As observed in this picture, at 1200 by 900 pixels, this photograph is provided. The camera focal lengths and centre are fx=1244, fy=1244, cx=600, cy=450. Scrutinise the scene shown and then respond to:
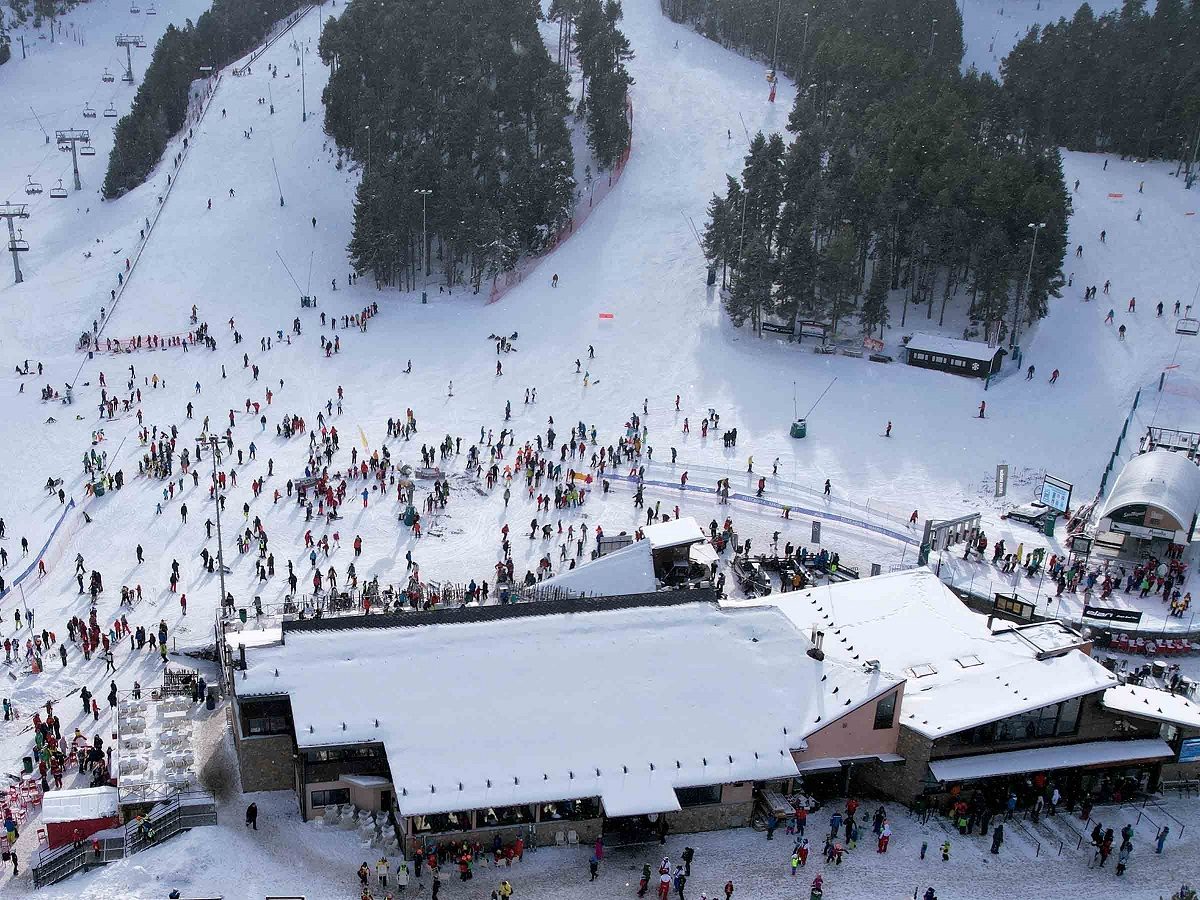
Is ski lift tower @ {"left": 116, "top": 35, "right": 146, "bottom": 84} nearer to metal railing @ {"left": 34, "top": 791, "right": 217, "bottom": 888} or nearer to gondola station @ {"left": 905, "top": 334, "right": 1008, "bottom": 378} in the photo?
gondola station @ {"left": 905, "top": 334, "right": 1008, "bottom": 378}

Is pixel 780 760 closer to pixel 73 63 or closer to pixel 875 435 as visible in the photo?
pixel 875 435

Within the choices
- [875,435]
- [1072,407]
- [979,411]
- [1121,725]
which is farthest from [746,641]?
[1072,407]

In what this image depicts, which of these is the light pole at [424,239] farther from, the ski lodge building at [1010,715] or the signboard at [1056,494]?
the ski lodge building at [1010,715]

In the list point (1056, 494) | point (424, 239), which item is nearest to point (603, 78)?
point (424, 239)

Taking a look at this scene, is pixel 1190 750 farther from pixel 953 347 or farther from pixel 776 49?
pixel 776 49

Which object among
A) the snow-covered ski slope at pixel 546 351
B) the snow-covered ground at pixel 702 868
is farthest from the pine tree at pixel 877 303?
the snow-covered ground at pixel 702 868

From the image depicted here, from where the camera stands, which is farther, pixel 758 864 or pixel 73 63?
pixel 73 63

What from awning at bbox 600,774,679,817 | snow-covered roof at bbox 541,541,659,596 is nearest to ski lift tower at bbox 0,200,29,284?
snow-covered roof at bbox 541,541,659,596
